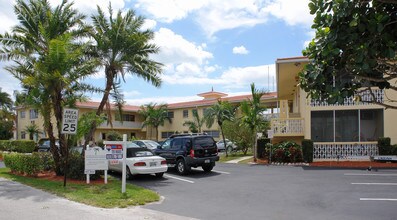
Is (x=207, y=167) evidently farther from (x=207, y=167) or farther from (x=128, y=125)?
(x=128, y=125)

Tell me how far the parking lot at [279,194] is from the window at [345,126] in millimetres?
5283

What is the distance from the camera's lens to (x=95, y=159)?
13047 millimetres

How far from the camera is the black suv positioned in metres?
16.7

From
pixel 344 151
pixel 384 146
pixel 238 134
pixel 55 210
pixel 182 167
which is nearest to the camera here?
pixel 55 210

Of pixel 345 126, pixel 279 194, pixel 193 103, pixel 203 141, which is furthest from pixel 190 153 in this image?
pixel 193 103

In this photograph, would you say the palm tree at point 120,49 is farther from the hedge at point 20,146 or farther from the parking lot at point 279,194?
the hedge at point 20,146

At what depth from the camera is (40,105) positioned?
14984mm

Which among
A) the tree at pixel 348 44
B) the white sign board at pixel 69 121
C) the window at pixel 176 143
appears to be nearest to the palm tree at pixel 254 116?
the window at pixel 176 143

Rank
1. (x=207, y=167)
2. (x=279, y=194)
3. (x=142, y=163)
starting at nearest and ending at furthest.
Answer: (x=279, y=194) < (x=142, y=163) < (x=207, y=167)

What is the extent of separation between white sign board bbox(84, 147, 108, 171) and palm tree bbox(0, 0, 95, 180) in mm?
2032

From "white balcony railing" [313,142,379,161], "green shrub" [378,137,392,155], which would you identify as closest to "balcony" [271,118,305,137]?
"white balcony railing" [313,142,379,161]

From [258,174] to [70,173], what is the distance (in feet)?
26.5

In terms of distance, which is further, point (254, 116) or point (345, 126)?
point (254, 116)

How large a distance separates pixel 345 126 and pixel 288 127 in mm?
3324
